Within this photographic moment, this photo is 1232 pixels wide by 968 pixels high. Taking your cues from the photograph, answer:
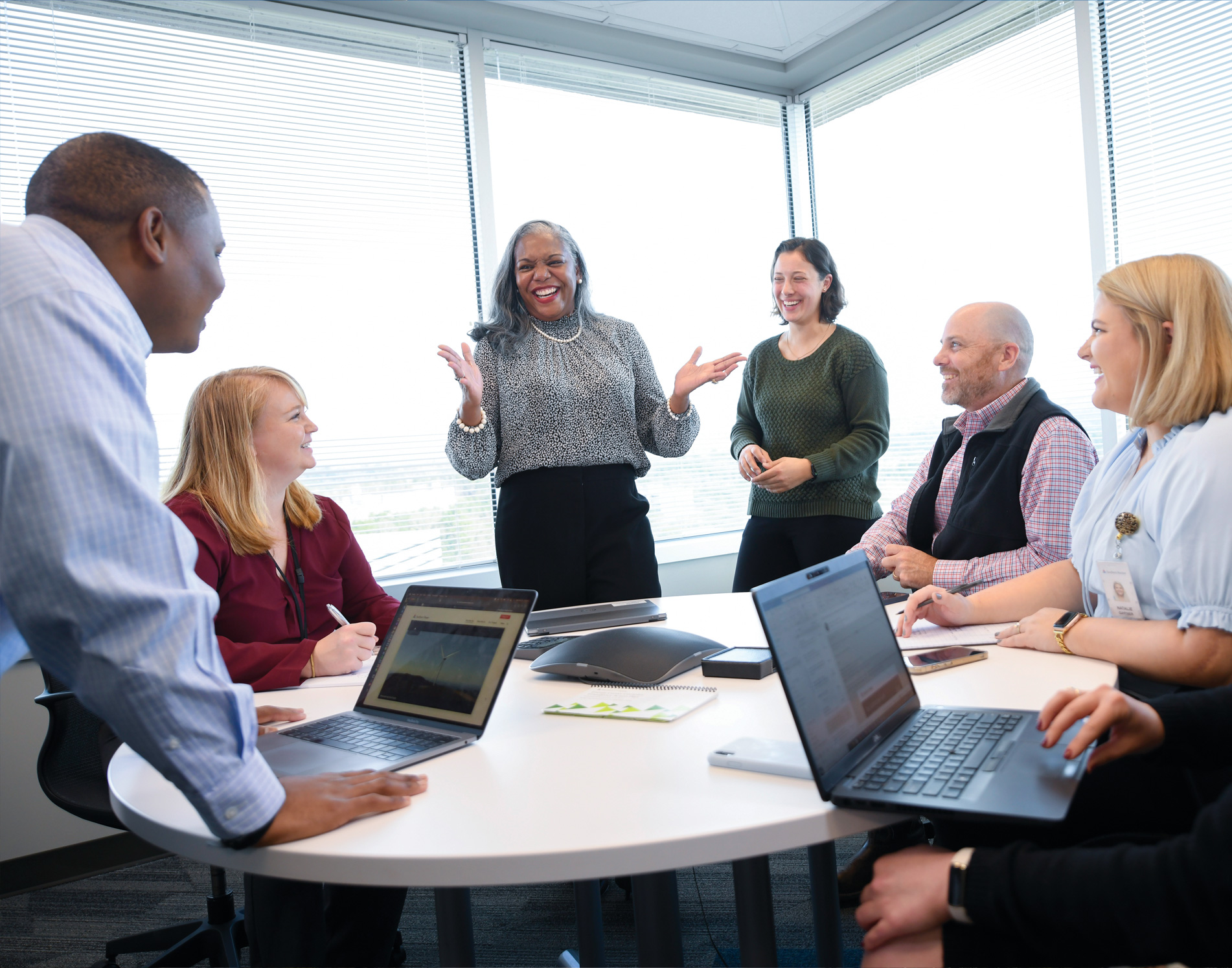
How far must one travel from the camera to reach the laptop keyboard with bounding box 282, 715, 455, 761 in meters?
1.16

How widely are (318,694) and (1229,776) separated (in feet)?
4.62

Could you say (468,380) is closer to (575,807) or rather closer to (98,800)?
(98,800)

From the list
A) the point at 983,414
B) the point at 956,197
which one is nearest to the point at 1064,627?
the point at 983,414

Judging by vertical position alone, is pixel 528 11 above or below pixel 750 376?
above

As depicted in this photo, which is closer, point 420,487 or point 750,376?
point 750,376

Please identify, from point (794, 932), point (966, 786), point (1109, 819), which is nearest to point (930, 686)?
point (1109, 819)

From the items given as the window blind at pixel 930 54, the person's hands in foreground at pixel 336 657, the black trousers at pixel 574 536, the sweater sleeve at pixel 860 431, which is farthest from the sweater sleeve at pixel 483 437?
the window blind at pixel 930 54

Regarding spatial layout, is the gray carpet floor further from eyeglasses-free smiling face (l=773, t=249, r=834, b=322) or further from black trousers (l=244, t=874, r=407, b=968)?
eyeglasses-free smiling face (l=773, t=249, r=834, b=322)

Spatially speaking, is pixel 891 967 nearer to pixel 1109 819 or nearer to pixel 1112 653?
pixel 1109 819

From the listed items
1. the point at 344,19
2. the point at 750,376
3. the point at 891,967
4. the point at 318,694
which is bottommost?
the point at 891,967

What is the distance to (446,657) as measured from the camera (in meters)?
1.28

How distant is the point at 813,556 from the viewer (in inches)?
117

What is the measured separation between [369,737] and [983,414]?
1.81 metres

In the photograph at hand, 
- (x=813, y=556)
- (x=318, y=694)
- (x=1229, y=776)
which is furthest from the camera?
(x=813, y=556)
